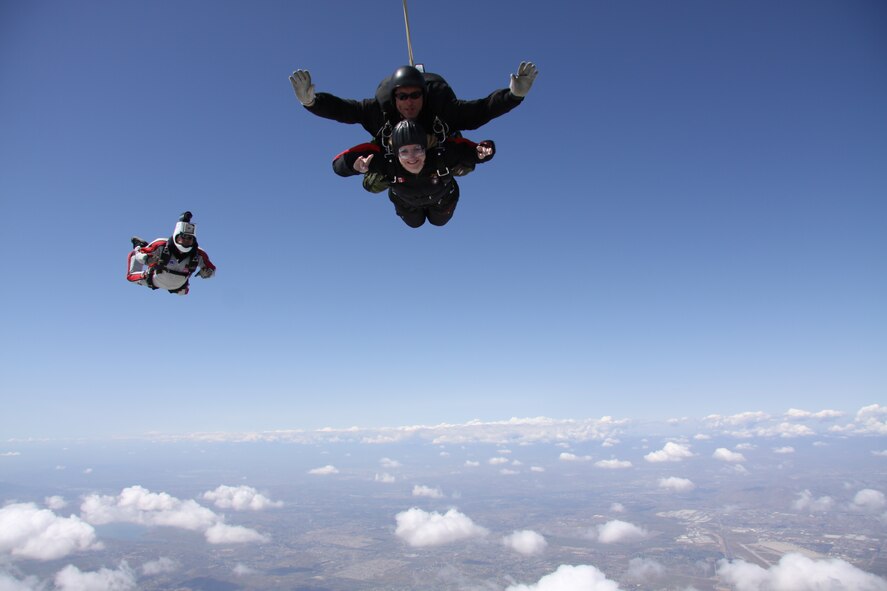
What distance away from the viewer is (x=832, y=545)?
17125 centimetres

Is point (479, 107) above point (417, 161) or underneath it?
above

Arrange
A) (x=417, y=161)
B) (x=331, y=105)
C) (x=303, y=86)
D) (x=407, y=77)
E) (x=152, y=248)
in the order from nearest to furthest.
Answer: (x=407, y=77)
(x=303, y=86)
(x=417, y=161)
(x=331, y=105)
(x=152, y=248)

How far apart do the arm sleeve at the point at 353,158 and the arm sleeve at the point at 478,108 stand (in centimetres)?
89

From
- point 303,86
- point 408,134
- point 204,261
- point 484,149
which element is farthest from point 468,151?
point 204,261

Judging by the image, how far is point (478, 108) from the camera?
4832 mm

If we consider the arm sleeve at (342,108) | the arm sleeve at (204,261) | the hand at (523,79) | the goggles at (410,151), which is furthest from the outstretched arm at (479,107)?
the arm sleeve at (204,261)

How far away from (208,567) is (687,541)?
8599 inches

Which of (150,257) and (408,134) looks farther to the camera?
(150,257)

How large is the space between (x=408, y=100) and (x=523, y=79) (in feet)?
4.17

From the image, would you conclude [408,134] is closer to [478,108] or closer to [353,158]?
[353,158]

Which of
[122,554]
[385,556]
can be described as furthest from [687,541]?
[122,554]

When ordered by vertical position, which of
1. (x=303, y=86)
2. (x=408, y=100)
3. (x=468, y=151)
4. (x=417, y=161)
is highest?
(x=303, y=86)

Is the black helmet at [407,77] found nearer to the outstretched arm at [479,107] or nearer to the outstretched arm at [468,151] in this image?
the outstretched arm at [479,107]

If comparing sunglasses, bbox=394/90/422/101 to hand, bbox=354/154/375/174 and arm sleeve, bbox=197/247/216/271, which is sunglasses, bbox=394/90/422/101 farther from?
arm sleeve, bbox=197/247/216/271
